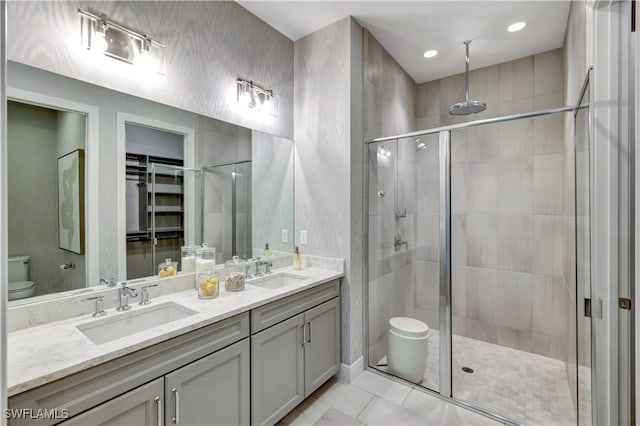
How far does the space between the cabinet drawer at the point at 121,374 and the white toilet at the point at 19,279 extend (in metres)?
0.59

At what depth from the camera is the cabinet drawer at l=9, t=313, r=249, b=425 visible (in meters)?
0.96

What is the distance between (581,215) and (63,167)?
262cm

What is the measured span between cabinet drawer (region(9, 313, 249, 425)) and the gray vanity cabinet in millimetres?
286

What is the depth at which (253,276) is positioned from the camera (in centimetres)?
227

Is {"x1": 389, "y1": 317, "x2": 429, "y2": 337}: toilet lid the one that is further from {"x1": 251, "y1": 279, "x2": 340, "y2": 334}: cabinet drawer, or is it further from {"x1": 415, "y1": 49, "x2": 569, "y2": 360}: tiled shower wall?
A: {"x1": 251, "y1": 279, "x2": 340, "y2": 334}: cabinet drawer

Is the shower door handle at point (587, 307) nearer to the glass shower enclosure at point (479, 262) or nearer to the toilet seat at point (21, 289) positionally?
the glass shower enclosure at point (479, 262)

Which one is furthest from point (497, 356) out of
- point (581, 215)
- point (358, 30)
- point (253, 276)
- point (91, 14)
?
point (91, 14)

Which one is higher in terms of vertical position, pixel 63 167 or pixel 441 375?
pixel 63 167

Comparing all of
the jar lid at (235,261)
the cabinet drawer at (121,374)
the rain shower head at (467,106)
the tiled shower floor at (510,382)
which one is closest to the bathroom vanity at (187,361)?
the cabinet drawer at (121,374)

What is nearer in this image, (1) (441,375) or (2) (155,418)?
(2) (155,418)

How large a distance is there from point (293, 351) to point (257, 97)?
1913mm

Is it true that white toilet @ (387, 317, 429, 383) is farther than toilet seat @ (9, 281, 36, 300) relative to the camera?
Yes

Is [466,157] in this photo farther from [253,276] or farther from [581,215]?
[253,276]

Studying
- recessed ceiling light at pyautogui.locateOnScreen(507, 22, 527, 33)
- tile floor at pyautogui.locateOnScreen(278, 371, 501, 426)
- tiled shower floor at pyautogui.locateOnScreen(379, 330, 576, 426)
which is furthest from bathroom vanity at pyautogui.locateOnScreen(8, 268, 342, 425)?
recessed ceiling light at pyautogui.locateOnScreen(507, 22, 527, 33)
